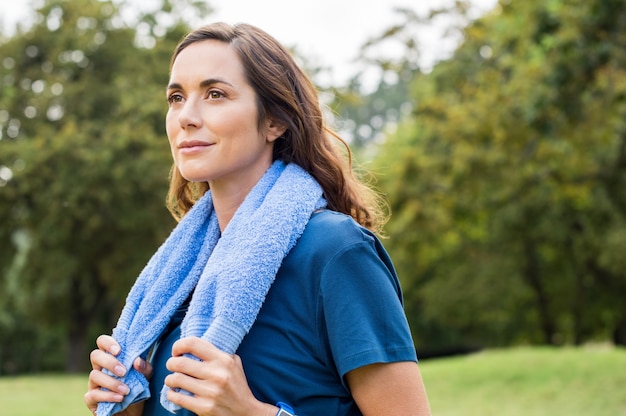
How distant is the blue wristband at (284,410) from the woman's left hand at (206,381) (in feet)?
0.21

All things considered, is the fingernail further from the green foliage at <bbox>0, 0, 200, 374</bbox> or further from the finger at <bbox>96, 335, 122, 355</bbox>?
the green foliage at <bbox>0, 0, 200, 374</bbox>

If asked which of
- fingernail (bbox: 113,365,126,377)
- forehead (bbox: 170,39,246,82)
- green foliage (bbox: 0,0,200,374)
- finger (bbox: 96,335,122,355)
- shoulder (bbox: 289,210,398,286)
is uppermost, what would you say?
forehead (bbox: 170,39,246,82)

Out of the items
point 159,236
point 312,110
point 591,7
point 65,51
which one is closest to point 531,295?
point 159,236

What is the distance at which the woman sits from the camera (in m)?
1.91

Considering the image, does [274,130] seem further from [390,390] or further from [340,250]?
[390,390]

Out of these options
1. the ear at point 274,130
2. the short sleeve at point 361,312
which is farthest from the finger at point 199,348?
the ear at point 274,130

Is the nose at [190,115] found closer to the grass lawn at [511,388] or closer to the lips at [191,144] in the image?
the lips at [191,144]

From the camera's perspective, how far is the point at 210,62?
2.18 metres

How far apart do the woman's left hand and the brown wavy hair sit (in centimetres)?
59

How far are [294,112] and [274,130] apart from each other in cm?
8

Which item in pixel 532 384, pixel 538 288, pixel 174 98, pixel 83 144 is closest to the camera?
pixel 174 98

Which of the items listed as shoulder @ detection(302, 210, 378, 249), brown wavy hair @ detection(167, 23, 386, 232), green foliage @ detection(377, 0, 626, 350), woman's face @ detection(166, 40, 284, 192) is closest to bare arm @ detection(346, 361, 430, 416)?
shoulder @ detection(302, 210, 378, 249)

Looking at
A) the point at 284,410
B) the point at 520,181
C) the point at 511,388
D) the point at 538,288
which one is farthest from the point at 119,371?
the point at 538,288

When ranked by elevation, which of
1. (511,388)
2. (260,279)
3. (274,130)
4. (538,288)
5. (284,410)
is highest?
(274,130)
